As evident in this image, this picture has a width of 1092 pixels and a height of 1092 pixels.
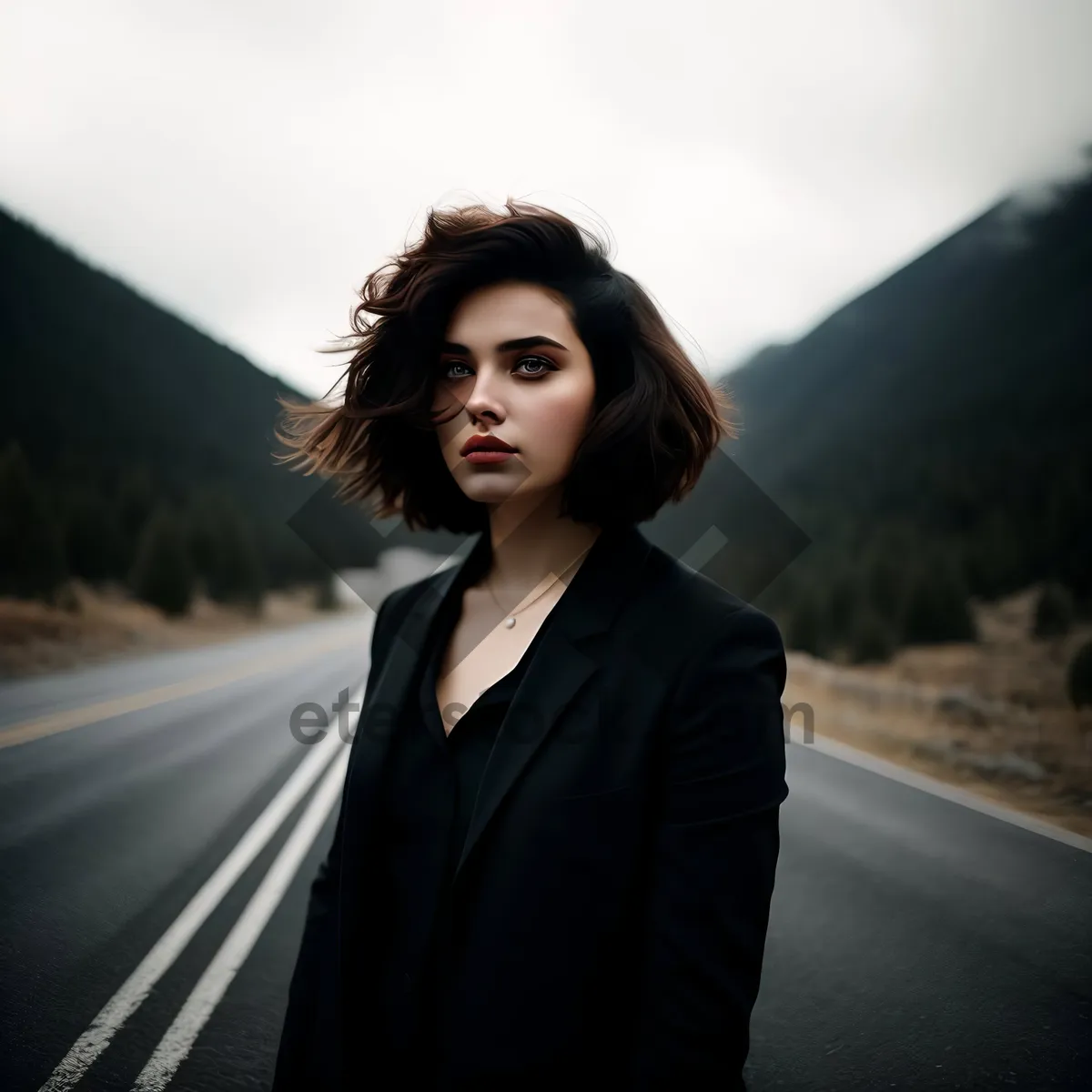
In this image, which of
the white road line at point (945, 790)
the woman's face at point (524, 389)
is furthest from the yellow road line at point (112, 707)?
the white road line at point (945, 790)

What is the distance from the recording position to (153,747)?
2570 mm

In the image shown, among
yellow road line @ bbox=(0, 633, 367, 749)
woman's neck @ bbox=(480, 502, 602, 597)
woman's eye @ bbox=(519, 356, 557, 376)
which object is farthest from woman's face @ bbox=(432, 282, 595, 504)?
yellow road line @ bbox=(0, 633, 367, 749)

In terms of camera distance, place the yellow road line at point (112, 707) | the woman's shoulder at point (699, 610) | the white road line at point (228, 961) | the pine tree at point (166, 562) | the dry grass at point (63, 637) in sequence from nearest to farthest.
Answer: the woman's shoulder at point (699, 610), the white road line at point (228, 961), the yellow road line at point (112, 707), the dry grass at point (63, 637), the pine tree at point (166, 562)

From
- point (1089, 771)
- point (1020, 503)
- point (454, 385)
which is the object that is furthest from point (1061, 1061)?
point (1020, 503)

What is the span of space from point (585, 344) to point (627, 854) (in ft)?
3.34

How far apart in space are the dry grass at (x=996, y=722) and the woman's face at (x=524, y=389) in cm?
219

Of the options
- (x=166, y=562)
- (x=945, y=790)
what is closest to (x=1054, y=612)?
(x=945, y=790)

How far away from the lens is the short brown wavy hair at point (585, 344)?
1385 mm

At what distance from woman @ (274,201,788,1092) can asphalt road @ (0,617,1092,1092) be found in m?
0.50

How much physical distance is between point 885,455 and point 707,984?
34443 mm

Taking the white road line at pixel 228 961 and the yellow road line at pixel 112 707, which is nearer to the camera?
Result: the white road line at pixel 228 961

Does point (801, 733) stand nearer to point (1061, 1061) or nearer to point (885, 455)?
point (1061, 1061)

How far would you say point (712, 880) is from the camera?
108 cm

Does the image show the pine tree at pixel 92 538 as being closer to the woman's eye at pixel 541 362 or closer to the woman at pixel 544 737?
the woman at pixel 544 737
